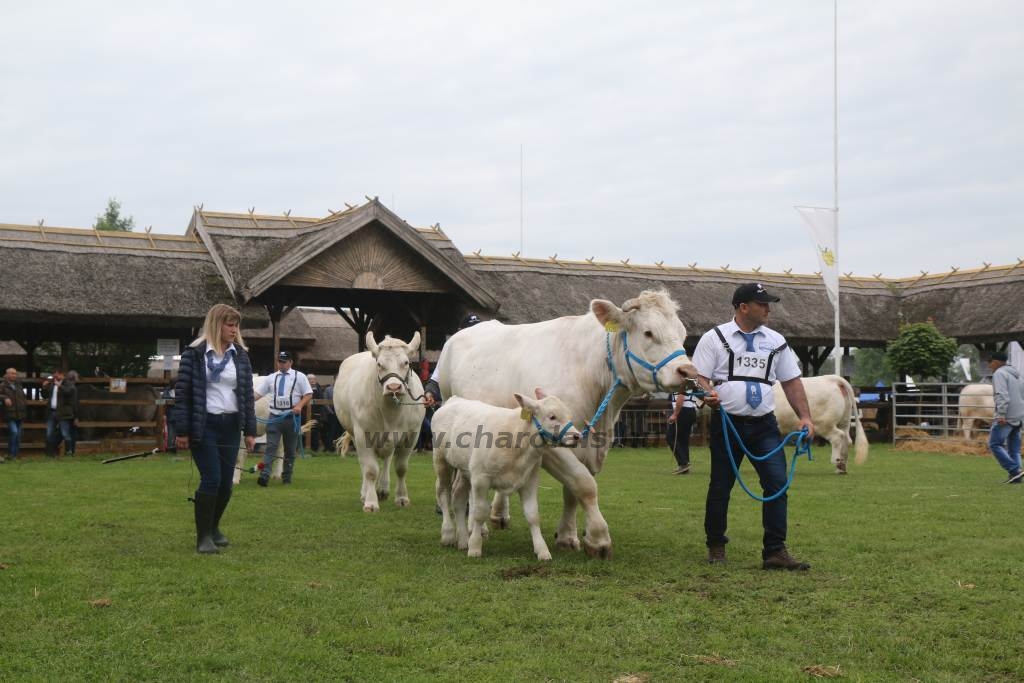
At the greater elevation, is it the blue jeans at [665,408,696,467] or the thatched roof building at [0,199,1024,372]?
the thatched roof building at [0,199,1024,372]

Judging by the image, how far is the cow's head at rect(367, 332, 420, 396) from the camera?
1123 cm

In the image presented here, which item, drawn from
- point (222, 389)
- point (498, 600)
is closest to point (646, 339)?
point (498, 600)

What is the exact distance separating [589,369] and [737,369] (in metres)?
1.36

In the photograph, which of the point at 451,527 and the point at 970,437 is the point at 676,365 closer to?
the point at 451,527

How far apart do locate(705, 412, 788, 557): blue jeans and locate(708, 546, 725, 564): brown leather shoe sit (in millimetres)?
37

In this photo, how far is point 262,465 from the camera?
49.8 feet

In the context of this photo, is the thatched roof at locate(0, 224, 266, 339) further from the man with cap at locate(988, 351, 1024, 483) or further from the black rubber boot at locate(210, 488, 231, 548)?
the man with cap at locate(988, 351, 1024, 483)

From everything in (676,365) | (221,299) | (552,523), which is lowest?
(552,523)

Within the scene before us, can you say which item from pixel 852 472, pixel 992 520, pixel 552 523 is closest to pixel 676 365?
pixel 552 523

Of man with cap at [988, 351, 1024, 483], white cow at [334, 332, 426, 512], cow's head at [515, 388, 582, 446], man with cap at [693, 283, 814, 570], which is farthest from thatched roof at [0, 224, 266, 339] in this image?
man with cap at [693, 283, 814, 570]

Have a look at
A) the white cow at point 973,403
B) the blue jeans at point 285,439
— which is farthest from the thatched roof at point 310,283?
the blue jeans at point 285,439

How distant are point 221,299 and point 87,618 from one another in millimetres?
19009

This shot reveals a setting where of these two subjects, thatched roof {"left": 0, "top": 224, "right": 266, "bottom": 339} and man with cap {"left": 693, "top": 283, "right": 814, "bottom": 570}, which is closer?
man with cap {"left": 693, "top": 283, "right": 814, "bottom": 570}

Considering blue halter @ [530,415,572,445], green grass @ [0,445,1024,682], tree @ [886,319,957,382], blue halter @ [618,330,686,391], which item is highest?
tree @ [886,319,957,382]
